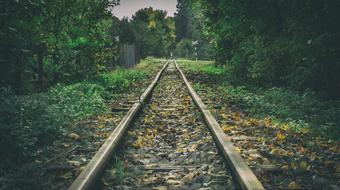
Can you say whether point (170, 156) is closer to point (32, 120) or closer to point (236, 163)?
point (236, 163)

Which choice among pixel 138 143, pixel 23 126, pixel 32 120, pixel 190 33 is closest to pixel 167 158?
pixel 138 143

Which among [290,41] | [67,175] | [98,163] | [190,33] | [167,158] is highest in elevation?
[190,33]

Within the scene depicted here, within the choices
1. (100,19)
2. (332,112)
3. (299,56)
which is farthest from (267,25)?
(100,19)

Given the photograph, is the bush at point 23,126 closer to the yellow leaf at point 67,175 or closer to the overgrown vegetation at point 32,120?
the overgrown vegetation at point 32,120

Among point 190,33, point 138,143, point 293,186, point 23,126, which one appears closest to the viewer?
point 293,186

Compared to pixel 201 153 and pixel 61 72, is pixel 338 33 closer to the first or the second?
pixel 201 153

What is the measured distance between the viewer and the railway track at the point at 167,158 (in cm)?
408

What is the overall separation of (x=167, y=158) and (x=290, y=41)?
6014 mm

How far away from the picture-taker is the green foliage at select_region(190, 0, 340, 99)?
847 centimetres

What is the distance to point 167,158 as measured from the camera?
17.1ft

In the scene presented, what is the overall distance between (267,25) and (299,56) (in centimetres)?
195

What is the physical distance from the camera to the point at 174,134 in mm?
6582

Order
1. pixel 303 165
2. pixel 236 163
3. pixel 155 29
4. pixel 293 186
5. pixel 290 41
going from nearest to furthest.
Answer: pixel 293 186 → pixel 236 163 → pixel 303 165 → pixel 290 41 → pixel 155 29

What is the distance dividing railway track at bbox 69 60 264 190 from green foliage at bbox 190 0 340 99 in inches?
119
